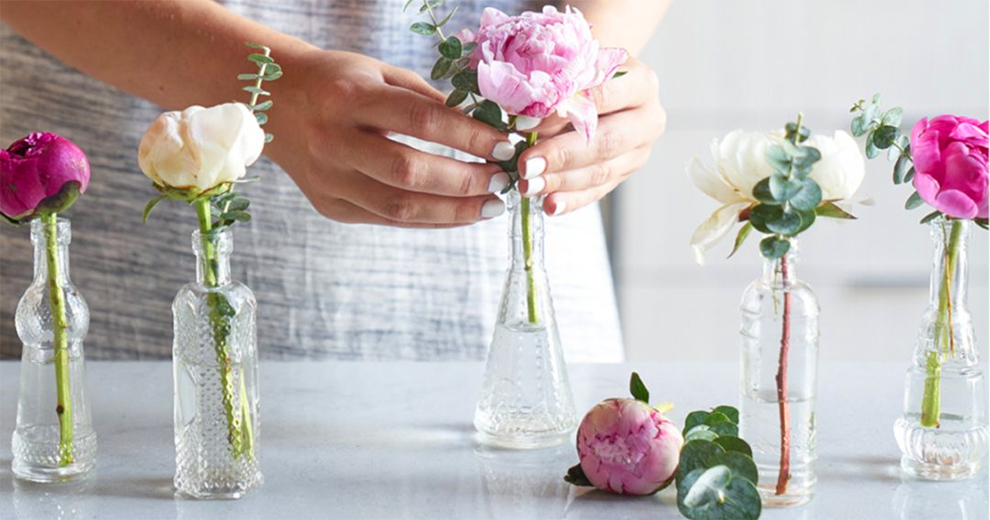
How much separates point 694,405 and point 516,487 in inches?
8.1

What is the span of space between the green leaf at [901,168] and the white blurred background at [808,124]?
49.8 inches

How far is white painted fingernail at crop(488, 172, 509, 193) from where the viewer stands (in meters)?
0.87

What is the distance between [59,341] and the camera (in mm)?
788

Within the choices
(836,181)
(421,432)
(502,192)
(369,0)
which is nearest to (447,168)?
(502,192)

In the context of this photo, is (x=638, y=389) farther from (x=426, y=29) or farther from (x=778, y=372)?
(x=426, y=29)

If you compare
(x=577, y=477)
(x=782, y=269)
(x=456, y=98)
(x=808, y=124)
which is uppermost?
(x=808, y=124)

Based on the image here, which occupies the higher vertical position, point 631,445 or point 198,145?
point 198,145

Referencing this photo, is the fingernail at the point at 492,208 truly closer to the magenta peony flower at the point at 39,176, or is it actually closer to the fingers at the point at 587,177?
the fingers at the point at 587,177

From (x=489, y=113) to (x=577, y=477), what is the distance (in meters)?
0.23

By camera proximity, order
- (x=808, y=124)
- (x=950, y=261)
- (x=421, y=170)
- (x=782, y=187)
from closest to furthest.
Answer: (x=782, y=187), (x=950, y=261), (x=421, y=170), (x=808, y=124)

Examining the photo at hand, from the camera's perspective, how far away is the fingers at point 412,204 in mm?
936

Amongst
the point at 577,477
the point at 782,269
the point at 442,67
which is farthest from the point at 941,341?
the point at 442,67

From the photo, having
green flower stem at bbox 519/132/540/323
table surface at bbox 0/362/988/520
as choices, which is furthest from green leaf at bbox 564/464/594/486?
green flower stem at bbox 519/132/540/323

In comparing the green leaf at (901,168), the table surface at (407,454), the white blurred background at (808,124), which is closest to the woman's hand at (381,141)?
the table surface at (407,454)
